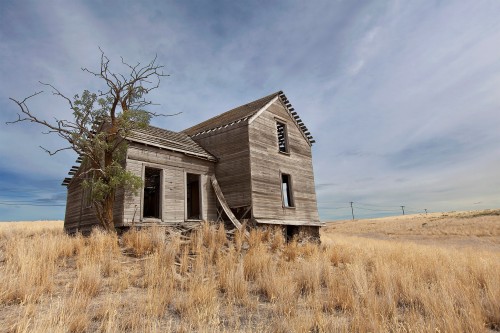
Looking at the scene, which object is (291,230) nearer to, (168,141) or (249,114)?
(249,114)

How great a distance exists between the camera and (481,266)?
30.5 feet

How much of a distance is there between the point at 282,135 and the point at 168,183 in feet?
26.8

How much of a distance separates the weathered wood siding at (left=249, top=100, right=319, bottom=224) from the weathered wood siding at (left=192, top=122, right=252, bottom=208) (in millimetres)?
351

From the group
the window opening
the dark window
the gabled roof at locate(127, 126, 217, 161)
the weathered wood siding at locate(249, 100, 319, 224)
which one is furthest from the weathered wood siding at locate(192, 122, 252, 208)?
the dark window

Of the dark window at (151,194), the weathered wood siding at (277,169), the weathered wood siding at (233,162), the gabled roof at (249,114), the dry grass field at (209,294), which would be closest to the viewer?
the dry grass field at (209,294)

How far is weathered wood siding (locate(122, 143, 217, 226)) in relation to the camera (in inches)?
495

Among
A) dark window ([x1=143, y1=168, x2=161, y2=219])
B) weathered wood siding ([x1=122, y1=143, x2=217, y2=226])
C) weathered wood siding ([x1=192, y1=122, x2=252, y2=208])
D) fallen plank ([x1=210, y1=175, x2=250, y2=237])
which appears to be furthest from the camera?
dark window ([x1=143, y1=168, x2=161, y2=219])

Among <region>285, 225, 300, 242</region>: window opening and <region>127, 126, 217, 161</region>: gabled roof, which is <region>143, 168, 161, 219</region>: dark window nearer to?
<region>127, 126, 217, 161</region>: gabled roof

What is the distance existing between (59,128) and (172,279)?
809cm

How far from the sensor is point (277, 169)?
16766 mm

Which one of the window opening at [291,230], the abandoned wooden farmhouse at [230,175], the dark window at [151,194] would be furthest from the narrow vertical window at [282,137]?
the dark window at [151,194]

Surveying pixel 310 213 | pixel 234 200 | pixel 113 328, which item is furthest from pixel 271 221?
pixel 113 328

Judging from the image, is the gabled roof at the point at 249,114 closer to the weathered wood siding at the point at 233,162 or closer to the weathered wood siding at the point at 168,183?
the weathered wood siding at the point at 233,162

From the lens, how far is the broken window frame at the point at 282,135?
59.2 ft
